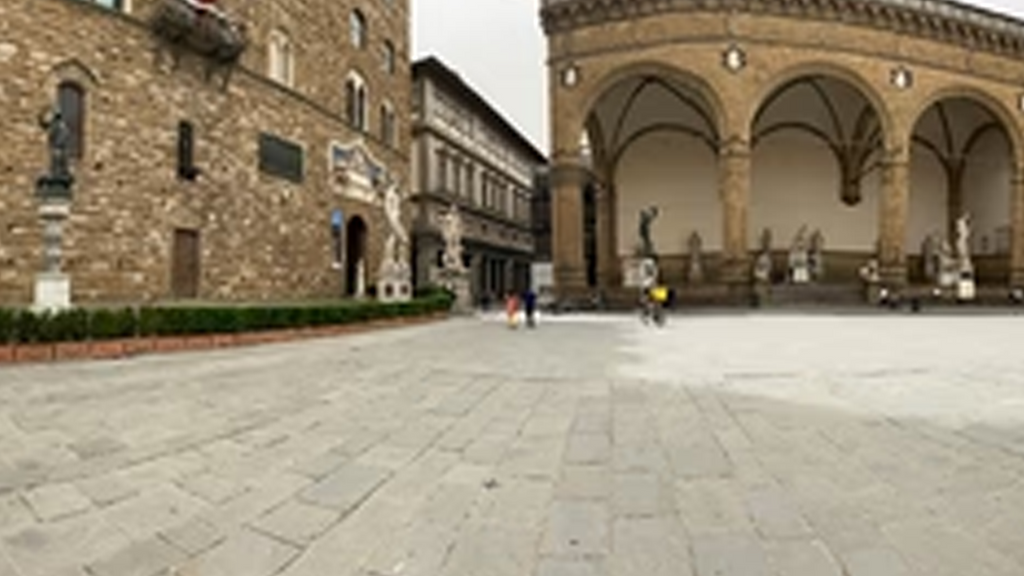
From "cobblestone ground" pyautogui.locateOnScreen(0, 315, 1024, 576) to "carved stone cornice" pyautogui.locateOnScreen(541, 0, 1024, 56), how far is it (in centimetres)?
2179

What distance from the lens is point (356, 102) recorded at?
2505 centimetres

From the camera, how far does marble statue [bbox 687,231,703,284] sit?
1256 inches

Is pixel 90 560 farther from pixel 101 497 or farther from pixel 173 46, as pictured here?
pixel 173 46

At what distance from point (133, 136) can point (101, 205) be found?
1919 millimetres

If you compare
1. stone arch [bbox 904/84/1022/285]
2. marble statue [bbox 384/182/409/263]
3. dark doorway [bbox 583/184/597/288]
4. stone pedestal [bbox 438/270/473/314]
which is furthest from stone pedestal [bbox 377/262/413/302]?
stone arch [bbox 904/84/1022/285]

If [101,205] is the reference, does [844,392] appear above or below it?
below

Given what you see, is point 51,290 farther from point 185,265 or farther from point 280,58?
point 280,58

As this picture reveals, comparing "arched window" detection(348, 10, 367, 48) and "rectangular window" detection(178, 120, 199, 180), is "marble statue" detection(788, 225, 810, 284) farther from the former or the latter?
"rectangular window" detection(178, 120, 199, 180)

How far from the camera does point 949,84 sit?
2845 centimetres

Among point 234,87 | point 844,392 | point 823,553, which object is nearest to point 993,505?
point 823,553

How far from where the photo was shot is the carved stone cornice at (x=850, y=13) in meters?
25.9

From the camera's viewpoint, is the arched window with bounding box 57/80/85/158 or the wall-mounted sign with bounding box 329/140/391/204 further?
the wall-mounted sign with bounding box 329/140/391/204

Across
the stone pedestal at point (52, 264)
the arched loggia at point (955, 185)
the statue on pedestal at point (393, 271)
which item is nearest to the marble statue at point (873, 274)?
the arched loggia at point (955, 185)

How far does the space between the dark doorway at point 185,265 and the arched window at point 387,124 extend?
11.5 meters
